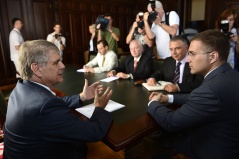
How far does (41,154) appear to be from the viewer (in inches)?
34.8

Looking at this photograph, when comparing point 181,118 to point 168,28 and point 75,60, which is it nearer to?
point 168,28

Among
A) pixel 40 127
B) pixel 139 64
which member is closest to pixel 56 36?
pixel 139 64

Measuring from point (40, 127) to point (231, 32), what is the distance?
2.63m

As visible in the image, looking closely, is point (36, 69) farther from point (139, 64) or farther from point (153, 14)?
point (153, 14)

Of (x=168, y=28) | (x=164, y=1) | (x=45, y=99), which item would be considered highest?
(x=164, y=1)

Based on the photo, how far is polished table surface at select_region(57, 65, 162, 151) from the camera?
3.15 ft

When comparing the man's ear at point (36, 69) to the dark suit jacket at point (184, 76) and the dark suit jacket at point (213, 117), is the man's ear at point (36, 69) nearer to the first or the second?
the dark suit jacket at point (213, 117)

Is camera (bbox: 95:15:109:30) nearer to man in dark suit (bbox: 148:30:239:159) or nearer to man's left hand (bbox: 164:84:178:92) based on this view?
man's left hand (bbox: 164:84:178:92)

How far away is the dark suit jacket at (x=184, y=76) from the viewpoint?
5.50ft

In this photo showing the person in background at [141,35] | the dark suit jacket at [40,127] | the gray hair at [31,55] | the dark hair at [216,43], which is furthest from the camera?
the person in background at [141,35]

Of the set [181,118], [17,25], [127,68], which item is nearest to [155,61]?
[127,68]

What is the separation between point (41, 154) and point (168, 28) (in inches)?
86.1

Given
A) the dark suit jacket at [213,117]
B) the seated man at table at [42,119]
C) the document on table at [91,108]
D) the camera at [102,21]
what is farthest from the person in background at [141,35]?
the seated man at table at [42,119]

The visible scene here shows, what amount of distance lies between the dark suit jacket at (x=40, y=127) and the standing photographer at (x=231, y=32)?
87.6 inches
